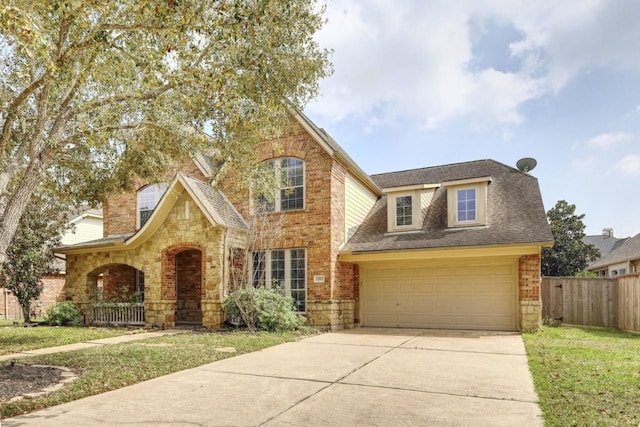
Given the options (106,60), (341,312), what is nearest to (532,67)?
(341,312)

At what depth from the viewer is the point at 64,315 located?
1511 centimetres

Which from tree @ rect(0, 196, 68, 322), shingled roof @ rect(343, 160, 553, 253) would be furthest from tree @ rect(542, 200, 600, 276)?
tree @ rect(0, 196, 68, 322)

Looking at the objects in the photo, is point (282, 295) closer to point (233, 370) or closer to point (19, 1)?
point (233, 370)

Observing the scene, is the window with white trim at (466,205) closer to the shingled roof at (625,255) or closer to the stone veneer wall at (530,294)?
the stone veneer wall at (530,294)

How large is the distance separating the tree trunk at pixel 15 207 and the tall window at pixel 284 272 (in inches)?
307

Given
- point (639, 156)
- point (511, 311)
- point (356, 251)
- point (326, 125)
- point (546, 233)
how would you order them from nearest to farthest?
point (639, 156), point (546, 233), point (511, 311), point (356, 251), point (326, 125)

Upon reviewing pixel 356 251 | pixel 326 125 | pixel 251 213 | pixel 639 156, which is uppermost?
pixel 326 125

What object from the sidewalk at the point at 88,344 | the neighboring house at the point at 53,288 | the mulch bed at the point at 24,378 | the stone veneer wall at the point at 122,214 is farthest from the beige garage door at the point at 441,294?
the neighboring house at the point at 53,288

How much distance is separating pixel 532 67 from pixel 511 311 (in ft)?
22.3

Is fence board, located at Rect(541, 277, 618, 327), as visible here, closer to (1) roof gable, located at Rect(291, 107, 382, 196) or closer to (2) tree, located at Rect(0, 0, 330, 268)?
(1) roof gable, located at Rect(291, 107, 382, 196)

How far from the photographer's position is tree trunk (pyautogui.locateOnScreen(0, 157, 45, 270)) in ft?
20.9

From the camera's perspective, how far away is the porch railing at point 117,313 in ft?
48.1

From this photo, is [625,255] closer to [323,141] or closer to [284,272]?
[323,141]

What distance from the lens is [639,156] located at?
35.6 ft
